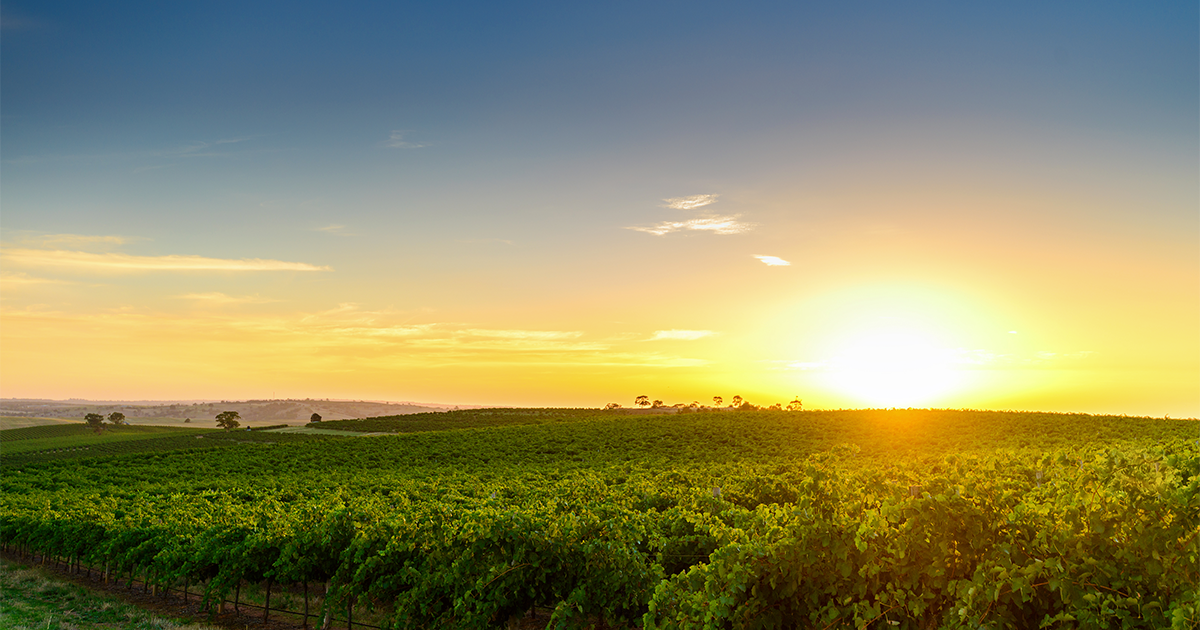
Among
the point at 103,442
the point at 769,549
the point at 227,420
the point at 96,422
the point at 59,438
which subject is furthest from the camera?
the point at 227,420

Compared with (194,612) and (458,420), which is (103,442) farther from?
(194,612)

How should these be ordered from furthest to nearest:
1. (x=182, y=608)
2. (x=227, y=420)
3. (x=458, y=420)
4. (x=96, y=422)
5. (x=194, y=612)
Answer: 1. (x=227, y=420)
2. (x=96, y=422)
3. (x=458, y=420)
4. (x=182, y=608)
5. (x=194, y=612)

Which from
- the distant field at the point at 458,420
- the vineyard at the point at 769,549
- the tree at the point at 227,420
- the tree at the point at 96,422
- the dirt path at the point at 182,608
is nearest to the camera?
the vineyard at the point at 769,549

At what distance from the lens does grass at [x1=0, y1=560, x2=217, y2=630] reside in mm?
19172

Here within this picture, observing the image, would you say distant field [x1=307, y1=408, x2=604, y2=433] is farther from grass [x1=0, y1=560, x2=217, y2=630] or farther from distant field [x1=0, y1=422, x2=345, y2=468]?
grass [x1=0, y1=560, x2=217, y2=630]

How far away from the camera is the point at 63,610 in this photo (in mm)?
21781

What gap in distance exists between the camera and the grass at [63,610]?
19172 mm

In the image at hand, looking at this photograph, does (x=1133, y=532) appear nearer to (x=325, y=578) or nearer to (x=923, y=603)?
(x=923, y=603)

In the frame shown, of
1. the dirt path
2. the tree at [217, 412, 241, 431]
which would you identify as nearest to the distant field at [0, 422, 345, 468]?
the tree at [217, 412, 241, 431]

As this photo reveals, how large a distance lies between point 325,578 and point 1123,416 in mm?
81192

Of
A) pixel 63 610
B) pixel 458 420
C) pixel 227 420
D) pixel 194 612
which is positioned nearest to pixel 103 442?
pixel 458 420

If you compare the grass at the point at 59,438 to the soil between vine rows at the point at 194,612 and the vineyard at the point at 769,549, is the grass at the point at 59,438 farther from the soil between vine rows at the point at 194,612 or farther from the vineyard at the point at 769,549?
the soil between vine rows at the point at 194,612

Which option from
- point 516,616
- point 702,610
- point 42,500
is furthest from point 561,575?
point 42,500

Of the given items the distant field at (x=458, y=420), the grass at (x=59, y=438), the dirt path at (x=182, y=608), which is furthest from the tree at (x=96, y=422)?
the dirt path at (x=182, y=608)
